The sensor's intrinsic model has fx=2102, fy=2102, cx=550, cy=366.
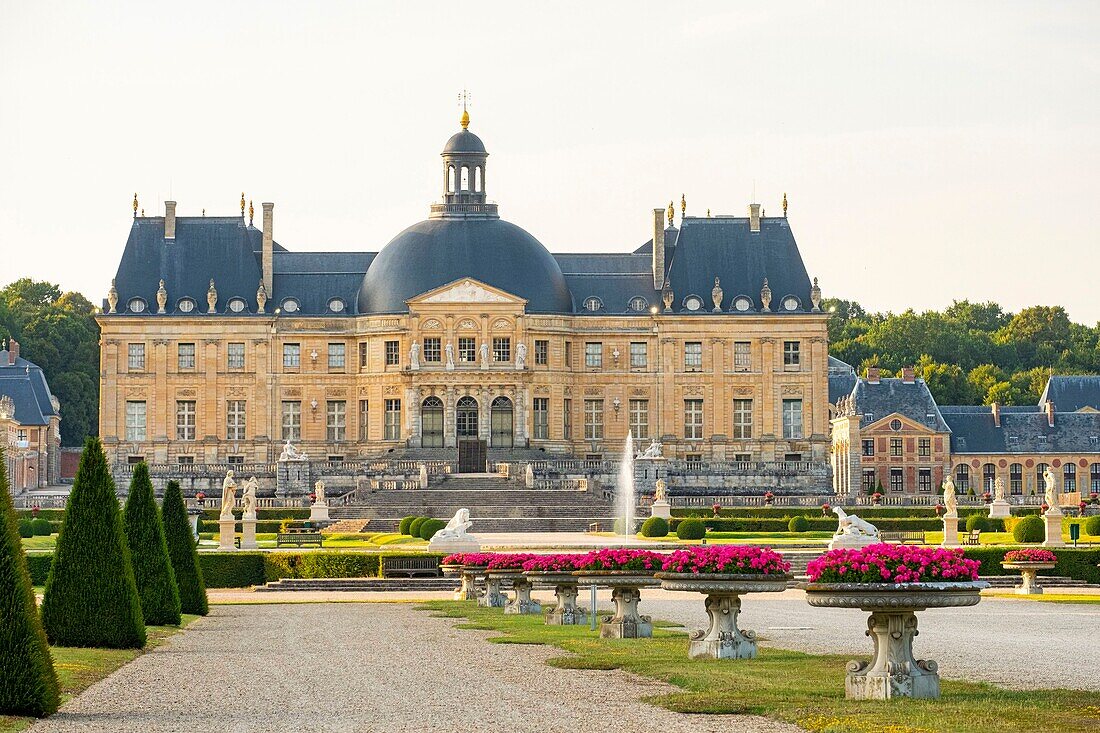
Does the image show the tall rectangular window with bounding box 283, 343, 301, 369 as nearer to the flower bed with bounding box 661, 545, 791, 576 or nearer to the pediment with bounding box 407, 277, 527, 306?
the pediment with bounding box 407, 277, 527, 306

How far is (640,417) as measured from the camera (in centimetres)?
7675

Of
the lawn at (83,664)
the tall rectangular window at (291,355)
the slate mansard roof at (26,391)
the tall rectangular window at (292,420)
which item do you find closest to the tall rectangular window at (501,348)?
the tall rectangular window at (291,355)

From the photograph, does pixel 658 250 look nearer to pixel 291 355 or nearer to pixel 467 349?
pixel 467 349

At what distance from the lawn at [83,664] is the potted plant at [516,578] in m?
7.07

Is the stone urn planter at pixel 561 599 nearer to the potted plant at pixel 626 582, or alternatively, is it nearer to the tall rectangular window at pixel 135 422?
the potted plant at pixel 626 582

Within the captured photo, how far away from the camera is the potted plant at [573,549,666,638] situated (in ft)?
76.9

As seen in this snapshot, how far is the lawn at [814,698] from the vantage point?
14.7 meters

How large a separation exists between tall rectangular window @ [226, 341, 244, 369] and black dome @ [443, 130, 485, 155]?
10530 millimetres

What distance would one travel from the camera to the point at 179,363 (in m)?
76.2

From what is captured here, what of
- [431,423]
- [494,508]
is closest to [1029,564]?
[494,508]

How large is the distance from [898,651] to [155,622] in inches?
471

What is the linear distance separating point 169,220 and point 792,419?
24150 millimetres

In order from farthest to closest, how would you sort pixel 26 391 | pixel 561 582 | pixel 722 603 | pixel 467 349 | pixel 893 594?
pixel 26 391 → pixel 467 349 → pixel 561 582 → pixel 722 603 → pixel 893 594

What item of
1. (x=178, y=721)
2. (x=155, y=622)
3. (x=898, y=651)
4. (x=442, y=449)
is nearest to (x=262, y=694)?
(x=178, y=721)
